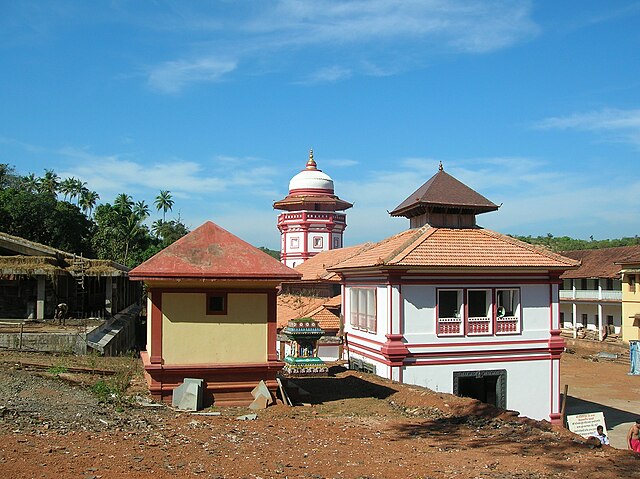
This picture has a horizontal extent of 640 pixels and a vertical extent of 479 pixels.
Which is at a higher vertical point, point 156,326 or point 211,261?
point 211,261

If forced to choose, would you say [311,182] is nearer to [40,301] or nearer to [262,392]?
[40,301]

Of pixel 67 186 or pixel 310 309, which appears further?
pixel 67 186

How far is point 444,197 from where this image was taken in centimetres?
2286

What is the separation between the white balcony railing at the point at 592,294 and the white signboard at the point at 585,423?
3425 centimetres

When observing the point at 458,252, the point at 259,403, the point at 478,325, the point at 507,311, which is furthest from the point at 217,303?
the point at 507,311

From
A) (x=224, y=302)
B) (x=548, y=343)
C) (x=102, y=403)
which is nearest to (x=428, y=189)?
(x=548, y=343)

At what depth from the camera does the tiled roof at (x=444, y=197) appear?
22.6 meters

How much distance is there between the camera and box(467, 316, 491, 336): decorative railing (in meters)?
20.5

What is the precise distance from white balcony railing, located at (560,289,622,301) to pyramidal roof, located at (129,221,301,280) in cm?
3909

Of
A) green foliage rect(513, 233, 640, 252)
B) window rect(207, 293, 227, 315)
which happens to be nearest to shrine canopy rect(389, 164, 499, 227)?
window rect(207, 293, 227, 315)

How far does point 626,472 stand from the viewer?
30.1 ft

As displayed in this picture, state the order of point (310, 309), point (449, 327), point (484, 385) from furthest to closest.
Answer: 1. point (310, 309)
2. point (484, 385)
3. point (449, 327)

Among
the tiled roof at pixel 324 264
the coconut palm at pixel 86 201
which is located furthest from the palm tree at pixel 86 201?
the tiled roof at pixel 324 264

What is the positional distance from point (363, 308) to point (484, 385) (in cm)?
493
